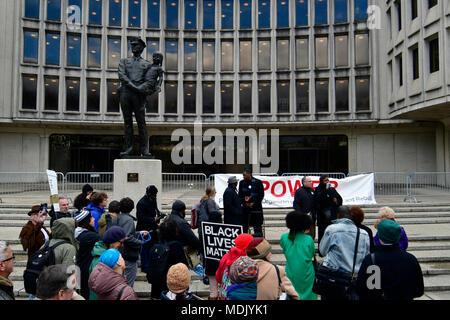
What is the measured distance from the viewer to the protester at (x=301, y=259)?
409 centimetres

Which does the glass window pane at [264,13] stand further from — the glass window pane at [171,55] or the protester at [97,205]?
the protester at [97,205]

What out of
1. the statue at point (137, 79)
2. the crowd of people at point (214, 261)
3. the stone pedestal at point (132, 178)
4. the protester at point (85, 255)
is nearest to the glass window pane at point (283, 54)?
the statue at point (137, 79)

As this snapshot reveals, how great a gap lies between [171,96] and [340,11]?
17.7 m

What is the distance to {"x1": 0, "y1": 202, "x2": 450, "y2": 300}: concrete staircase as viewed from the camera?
6.47 metres

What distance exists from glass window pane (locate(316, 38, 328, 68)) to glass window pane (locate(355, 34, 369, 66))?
270cm

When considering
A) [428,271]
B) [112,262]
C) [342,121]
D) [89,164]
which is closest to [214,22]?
[342,121]

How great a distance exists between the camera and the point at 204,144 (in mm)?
31531

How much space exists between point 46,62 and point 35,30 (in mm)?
2922

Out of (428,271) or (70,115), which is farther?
(70,115)

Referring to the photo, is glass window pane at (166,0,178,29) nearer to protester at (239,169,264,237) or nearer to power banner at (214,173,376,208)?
power banner at (214,173,376,208)

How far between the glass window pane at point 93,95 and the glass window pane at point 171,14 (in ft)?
29.1

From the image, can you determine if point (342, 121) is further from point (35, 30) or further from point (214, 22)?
point (35, 30)

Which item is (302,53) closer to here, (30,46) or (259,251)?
(30,46)

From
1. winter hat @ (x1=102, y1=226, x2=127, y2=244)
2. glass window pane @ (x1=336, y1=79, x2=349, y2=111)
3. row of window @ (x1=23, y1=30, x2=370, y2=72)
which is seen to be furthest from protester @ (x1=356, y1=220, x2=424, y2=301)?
row of window @ (x1=23, y1=30, x2=370, y2=72)
